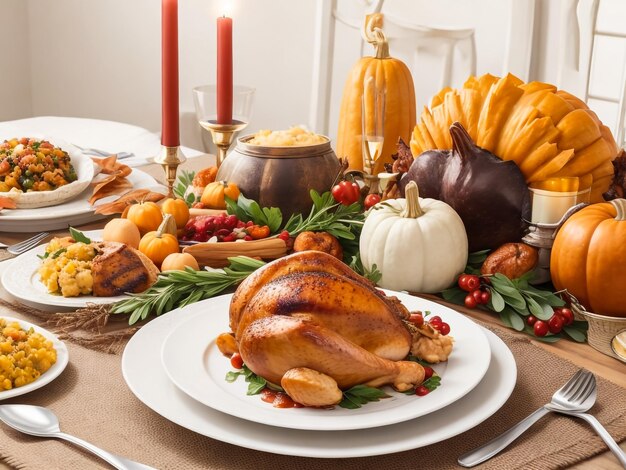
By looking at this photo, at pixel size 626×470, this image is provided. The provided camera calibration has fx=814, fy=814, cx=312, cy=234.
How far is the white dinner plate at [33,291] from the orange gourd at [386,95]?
908 millimetres

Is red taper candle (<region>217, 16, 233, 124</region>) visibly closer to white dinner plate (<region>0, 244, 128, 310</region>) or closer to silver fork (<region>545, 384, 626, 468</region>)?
white dinner plate (<region>0, 244, 128, 310</region>)

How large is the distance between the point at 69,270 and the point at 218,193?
0.44 meters

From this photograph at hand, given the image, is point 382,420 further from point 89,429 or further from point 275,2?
point 275,2

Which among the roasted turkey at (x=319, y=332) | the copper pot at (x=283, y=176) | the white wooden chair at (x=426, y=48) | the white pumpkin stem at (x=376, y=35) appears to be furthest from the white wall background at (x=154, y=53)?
the roasted turkey at (x=319, y=332)

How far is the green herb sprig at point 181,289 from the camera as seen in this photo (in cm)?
127

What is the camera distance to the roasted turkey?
0.92 m

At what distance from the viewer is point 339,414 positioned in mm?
928

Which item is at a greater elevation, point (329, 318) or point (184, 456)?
point (329, 318)

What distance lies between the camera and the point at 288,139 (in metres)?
1.71

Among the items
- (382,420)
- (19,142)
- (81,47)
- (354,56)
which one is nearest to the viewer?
(382,420)

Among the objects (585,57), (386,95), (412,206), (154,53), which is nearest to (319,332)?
(412,206)

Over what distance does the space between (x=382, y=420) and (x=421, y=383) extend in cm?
11

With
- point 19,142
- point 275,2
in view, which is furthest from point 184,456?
point 275,2

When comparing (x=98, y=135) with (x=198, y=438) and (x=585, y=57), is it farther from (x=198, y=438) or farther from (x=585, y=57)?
(x=198, y=438)
